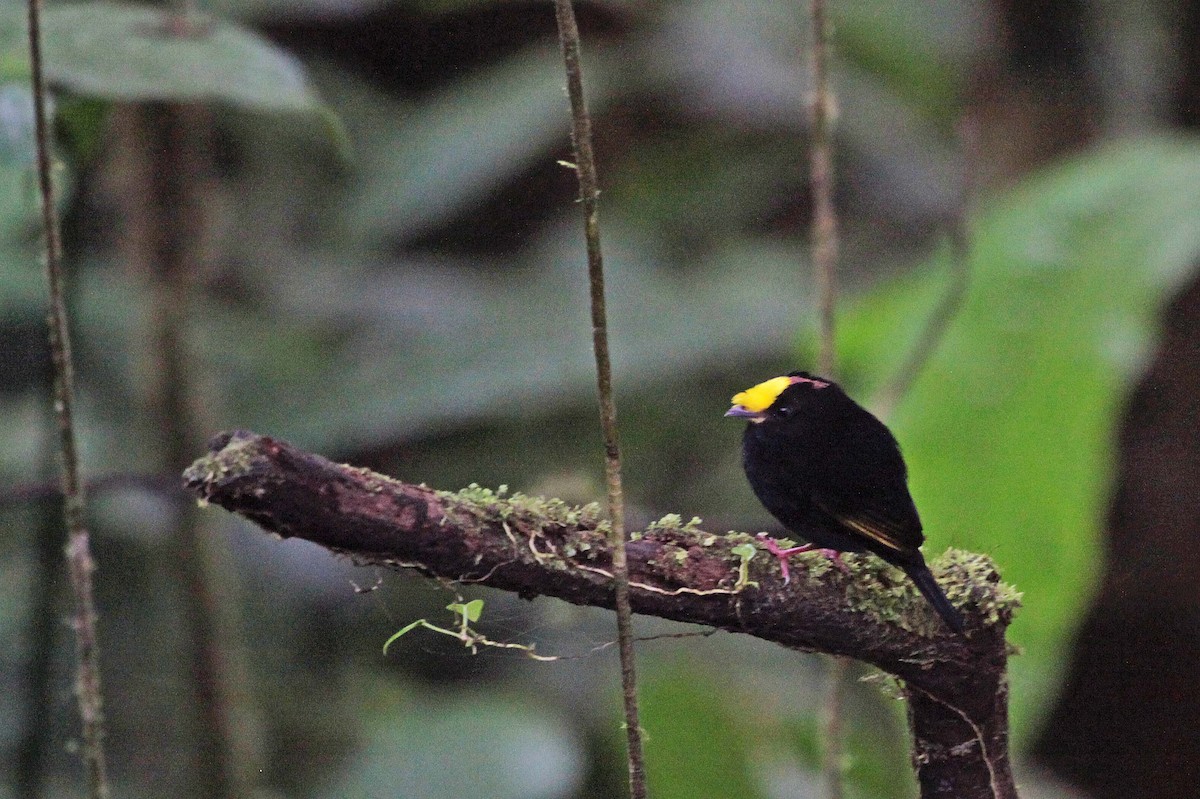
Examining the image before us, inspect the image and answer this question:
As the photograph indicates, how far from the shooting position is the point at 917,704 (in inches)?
29.6

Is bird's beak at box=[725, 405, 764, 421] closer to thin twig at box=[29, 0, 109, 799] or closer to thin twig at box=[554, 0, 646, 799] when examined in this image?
thin twig at box=[554, 0, 646, 799]

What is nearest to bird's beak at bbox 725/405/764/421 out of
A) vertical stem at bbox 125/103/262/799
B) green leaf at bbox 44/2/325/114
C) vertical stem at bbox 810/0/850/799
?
vertical stem at bbox 810/0/850/799

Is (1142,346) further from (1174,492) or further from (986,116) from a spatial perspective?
(986,116)

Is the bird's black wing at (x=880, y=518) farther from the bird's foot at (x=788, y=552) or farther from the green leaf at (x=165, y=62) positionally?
the green leaf at (x=165, y=62)

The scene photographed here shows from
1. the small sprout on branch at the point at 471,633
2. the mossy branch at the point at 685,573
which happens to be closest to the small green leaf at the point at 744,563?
the mossy branch at the point at 685,573

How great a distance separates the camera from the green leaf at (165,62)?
122 cm

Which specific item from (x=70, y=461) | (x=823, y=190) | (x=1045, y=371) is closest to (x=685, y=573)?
(x=70, y=461)

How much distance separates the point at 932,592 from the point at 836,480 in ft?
0.26

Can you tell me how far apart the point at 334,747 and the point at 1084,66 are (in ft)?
7.55

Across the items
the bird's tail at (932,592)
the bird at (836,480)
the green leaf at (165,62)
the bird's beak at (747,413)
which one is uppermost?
the green leaf at (165,62)

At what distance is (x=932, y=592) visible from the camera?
0.68 metres

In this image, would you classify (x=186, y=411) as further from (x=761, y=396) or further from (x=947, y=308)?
(x=761, y=396)

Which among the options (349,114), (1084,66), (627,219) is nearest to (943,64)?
(1084,66)

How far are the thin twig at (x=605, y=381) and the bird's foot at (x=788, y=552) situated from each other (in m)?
0.10
